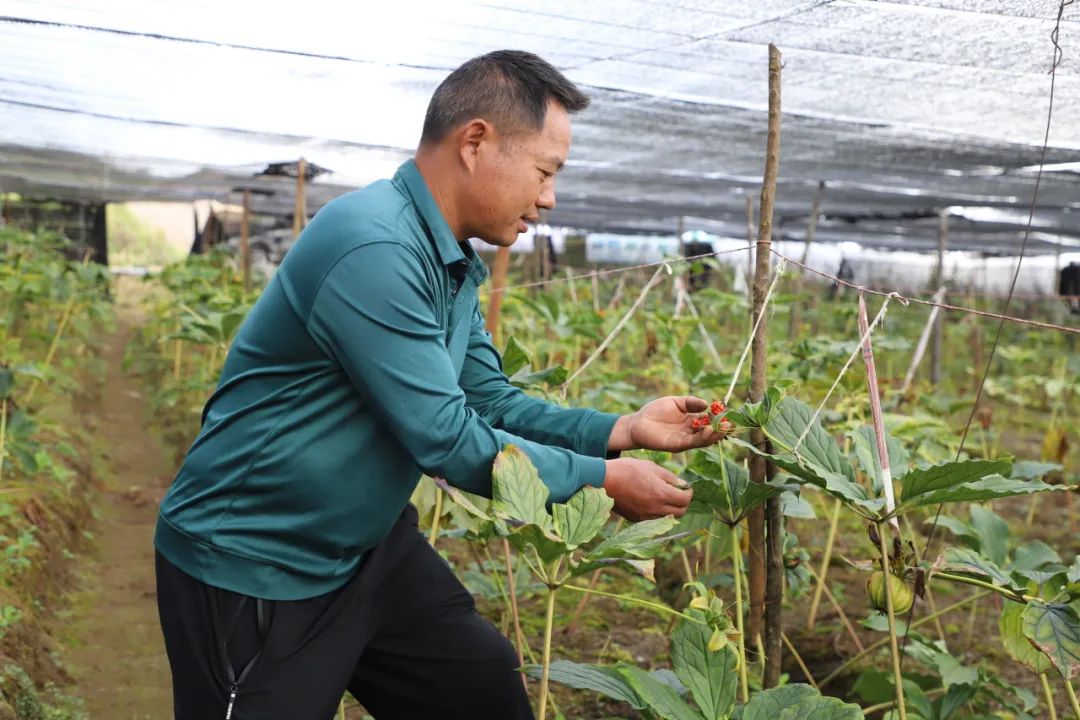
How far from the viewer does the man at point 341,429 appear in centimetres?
147

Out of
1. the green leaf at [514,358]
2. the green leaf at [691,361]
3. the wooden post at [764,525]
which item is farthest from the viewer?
the green leaf at [691,361]

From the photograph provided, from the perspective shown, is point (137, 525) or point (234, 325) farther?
point (137, 525)

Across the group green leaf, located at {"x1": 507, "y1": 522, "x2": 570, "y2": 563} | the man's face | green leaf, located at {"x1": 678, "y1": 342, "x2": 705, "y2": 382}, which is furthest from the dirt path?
the man's face

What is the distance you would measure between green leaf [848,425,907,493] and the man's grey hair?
2.61 feet

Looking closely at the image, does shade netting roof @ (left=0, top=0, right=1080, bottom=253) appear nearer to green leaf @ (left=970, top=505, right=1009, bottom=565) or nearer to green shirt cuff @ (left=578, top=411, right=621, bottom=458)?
green leaf @ (left=970, top=505, right=1009, bottom=565)

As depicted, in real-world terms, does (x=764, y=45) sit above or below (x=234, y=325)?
above

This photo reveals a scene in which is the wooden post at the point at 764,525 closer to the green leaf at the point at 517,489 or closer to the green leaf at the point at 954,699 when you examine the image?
the green leaf at the point at 954,699

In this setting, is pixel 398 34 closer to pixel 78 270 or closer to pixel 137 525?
pixel 137 525

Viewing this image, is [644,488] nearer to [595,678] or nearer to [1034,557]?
[595,678]

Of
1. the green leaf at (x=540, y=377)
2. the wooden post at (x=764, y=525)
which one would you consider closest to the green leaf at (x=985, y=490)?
the wooden post at (x=764, y=525)

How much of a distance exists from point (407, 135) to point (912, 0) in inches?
155

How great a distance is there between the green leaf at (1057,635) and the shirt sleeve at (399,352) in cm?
86

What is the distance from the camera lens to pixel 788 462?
1.66 metres

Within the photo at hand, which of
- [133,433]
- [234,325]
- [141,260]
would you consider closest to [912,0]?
[234,325]
